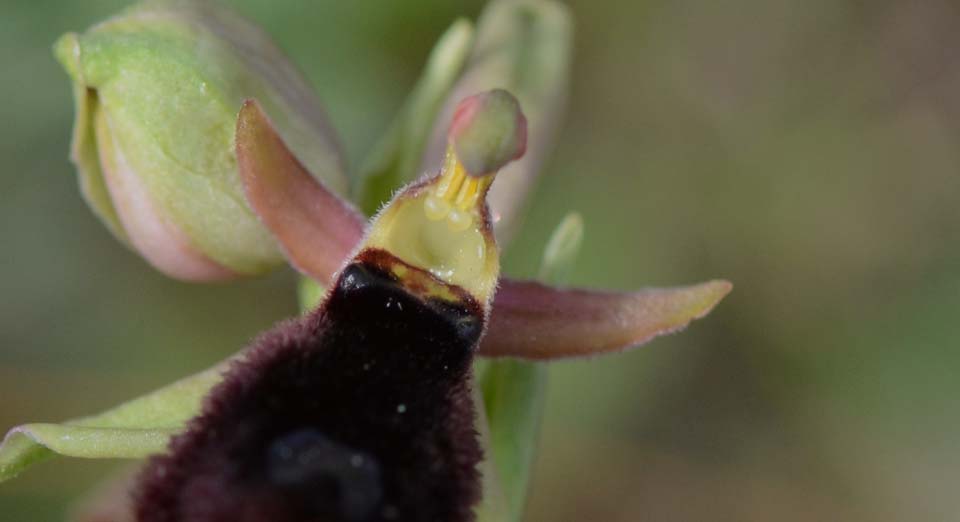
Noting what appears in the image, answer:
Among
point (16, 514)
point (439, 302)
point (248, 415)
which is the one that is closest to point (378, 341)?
point (439, 302)

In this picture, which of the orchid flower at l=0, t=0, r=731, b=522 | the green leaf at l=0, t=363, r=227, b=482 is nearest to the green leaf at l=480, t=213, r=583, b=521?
the orchid flower at l=0, t=0, r=731, b=522

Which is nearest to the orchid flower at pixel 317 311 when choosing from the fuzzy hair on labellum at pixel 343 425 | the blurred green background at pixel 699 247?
the fuzzy hair on labellum at pixel 343 425

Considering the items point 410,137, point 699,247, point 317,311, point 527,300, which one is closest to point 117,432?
point 317,311

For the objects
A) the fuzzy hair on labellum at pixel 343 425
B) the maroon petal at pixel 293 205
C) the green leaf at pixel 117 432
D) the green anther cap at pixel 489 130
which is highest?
the green anther cap at pixel 489 130

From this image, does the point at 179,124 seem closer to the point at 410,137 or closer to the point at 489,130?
the point at 489,130

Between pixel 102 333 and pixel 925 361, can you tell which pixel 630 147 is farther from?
pixel 102 333

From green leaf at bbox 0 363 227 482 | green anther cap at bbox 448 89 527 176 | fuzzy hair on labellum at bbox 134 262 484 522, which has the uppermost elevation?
green anther cap at bbox 448 89 527 176

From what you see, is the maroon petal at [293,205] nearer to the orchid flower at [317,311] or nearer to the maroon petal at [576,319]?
the orchid flower at [317,311]

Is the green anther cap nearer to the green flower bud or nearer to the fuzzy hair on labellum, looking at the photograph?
the fuzzy hair on labellum
